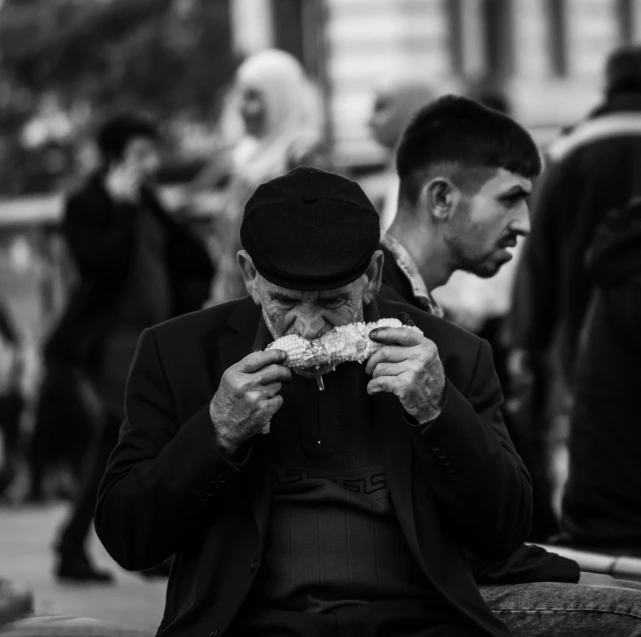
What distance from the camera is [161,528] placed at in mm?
3004

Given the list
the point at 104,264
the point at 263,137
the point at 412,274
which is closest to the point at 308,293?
the point at 412,274

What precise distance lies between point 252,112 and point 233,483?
4.13m

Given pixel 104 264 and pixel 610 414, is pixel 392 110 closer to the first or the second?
pixel 104 264

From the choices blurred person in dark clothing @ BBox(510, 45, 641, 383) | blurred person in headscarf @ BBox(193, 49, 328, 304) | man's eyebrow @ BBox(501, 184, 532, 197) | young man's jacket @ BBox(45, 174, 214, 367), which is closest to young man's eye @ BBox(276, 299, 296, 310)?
man's eyebrow @ BBox(501, 184, 532, 197)

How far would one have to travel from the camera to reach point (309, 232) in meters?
2.96

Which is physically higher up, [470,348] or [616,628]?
[470,348]

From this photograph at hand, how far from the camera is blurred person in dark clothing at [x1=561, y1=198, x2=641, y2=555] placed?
14.7ft

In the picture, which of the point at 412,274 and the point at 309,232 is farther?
the point at 412,274

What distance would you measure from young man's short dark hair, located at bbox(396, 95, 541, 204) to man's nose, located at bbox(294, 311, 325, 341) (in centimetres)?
100

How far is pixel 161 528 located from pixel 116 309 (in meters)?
4.46

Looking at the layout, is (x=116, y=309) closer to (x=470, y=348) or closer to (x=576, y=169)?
(x=576, y=169)

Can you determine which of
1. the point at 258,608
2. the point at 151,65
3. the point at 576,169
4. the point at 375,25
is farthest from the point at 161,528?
the point at 151,65

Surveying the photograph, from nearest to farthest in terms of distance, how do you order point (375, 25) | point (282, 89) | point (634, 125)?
point (634, 125), point (282, 89), point (375, 25)

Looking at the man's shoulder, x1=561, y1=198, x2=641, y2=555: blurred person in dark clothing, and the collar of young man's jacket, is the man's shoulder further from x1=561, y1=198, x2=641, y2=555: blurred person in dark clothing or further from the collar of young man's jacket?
x1=561, y1=198, x2=641, y2=555: blurred person in dark clothing
